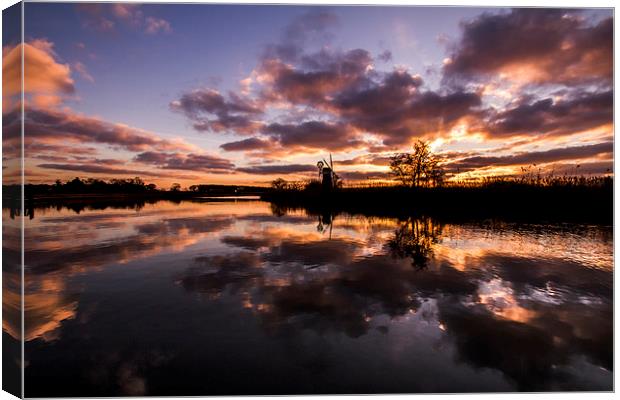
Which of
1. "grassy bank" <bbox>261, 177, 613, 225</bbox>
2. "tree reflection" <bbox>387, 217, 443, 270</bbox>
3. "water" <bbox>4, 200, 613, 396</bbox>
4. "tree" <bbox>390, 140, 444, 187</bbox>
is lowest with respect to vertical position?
"water" <bbox>4, 200, 613, 396</bbox>

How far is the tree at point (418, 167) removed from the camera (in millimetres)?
33094

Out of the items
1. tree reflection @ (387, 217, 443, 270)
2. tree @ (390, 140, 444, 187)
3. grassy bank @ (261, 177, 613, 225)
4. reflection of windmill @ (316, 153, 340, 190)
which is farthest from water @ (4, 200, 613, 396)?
reflection of windmill @ (316, 153, 340, 190)

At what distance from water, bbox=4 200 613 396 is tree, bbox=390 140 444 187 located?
72.4 feet

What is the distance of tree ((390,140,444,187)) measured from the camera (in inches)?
1303

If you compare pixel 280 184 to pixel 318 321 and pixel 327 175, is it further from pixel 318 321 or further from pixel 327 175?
pixel 318 321

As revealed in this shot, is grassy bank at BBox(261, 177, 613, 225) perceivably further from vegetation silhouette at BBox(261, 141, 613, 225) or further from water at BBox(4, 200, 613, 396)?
water at BBox(4, 200, 613, 396)

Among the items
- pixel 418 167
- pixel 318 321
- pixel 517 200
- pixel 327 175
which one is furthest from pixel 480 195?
pixel 327 175

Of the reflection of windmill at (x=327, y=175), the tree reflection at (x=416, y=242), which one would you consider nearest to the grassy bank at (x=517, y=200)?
the tree reflection at (x=416, y=242)

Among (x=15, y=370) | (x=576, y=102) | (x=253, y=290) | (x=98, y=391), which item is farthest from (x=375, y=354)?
(x=576, y=102)

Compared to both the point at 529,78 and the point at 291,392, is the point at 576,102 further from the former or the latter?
A: the point at 291,392

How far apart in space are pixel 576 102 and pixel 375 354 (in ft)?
33.4

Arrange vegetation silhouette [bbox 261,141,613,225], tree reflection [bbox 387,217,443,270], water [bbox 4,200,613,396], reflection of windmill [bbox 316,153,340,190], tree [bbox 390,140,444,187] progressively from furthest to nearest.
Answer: reflection of windmill [bbox 316,153,340,190] < tree [bbox 390,140,444,187] < vegetation silhouette [bbox 261,141,613,225] < tree reflection [bbox 387,217,443,270] < water [bbox 4,200,613,396]

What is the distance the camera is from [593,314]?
660 cm

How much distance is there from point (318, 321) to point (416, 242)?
797 cm
